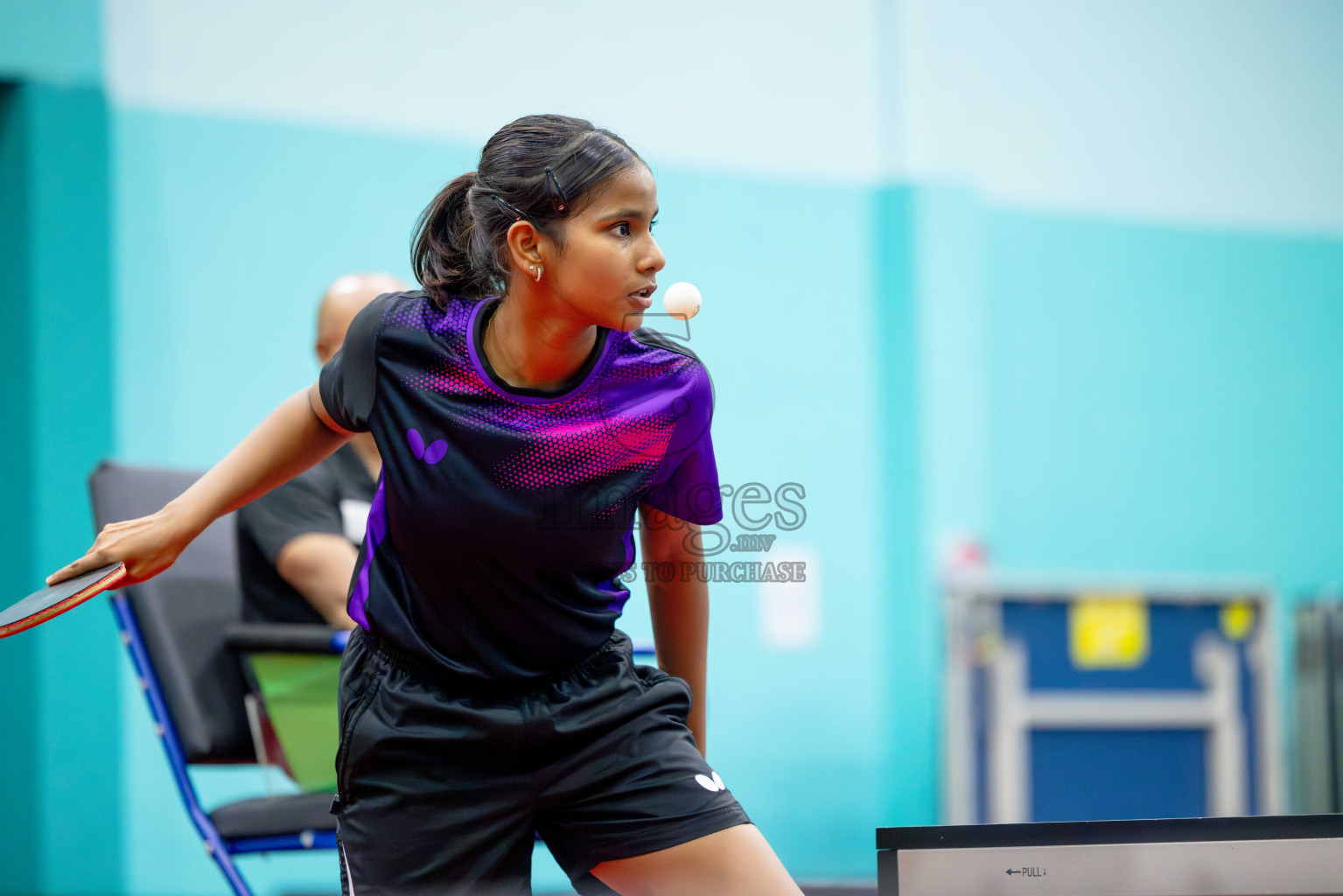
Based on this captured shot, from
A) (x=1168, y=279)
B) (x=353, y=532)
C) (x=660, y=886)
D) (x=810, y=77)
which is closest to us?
(x=660, y=886)

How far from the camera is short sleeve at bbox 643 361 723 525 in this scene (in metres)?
1.22

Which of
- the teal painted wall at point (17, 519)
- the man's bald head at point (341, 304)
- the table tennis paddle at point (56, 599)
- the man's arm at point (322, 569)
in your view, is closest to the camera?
the table tennis paddle at point (56, 599)

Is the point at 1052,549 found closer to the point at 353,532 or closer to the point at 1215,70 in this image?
the point at 1215,70

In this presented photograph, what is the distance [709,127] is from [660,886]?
2.55 meters

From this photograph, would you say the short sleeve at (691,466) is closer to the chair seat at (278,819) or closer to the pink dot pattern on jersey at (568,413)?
the pink dot pattern on jersey at (568,413)

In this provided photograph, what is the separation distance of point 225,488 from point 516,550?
0.30m

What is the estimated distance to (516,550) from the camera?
114 cm

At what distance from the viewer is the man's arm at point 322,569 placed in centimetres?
177

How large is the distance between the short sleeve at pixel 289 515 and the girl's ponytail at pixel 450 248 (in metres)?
0.64

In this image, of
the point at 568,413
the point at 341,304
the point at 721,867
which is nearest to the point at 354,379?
the point at 568,413

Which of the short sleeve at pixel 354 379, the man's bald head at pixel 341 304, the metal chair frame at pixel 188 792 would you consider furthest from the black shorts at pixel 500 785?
the man's bald head at pixel 341 304

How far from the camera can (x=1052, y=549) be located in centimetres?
357

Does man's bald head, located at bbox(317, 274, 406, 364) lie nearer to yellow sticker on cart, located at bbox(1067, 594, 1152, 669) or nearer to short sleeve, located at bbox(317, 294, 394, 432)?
short sleeve, located at bbox(317, 294, 394, 432)

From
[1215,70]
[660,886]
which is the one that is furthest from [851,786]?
Result: [1215,70]
